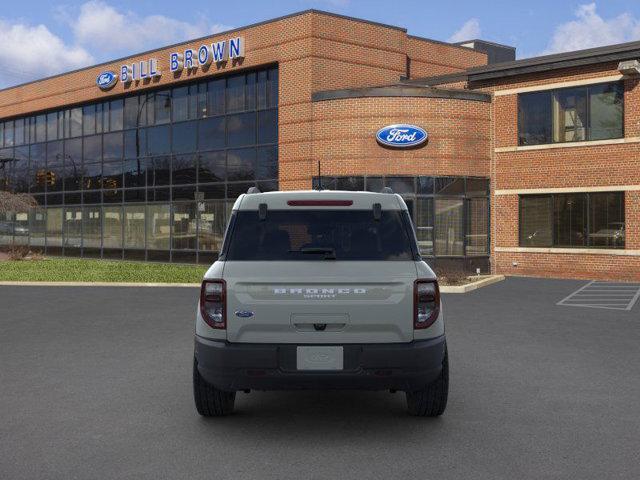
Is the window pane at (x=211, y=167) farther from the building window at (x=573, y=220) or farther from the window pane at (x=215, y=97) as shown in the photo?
the building window at (x=573, y=220)

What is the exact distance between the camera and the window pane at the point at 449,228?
24.0m

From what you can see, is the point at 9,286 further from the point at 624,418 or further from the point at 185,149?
the point at 624,418

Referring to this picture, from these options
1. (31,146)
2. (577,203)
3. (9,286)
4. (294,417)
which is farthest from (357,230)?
(31,146)

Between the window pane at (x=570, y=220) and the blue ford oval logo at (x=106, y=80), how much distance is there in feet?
68.3

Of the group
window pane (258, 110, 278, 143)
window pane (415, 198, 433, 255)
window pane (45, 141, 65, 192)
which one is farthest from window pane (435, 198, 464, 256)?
window pane (45, 141, 65, 192)

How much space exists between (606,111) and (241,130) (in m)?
13.6

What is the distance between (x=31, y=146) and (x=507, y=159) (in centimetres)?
2708

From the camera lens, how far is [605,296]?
17078 mm

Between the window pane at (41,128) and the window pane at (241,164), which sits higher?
the window pane at (41,128)

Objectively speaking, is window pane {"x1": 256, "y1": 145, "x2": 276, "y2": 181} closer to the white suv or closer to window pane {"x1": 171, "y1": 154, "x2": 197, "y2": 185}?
window pane {"x1": 171, "y1": 154, "x2": 197, "y2": 185}

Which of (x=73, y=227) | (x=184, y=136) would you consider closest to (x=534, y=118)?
(x=184, y=136)

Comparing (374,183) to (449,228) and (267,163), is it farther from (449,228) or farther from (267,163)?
(267,163)

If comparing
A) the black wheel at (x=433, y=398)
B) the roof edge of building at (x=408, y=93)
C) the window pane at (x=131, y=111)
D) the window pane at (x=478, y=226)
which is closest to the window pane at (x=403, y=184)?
the window pane at (x=478, y=226)

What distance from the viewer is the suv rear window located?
5500 mm
